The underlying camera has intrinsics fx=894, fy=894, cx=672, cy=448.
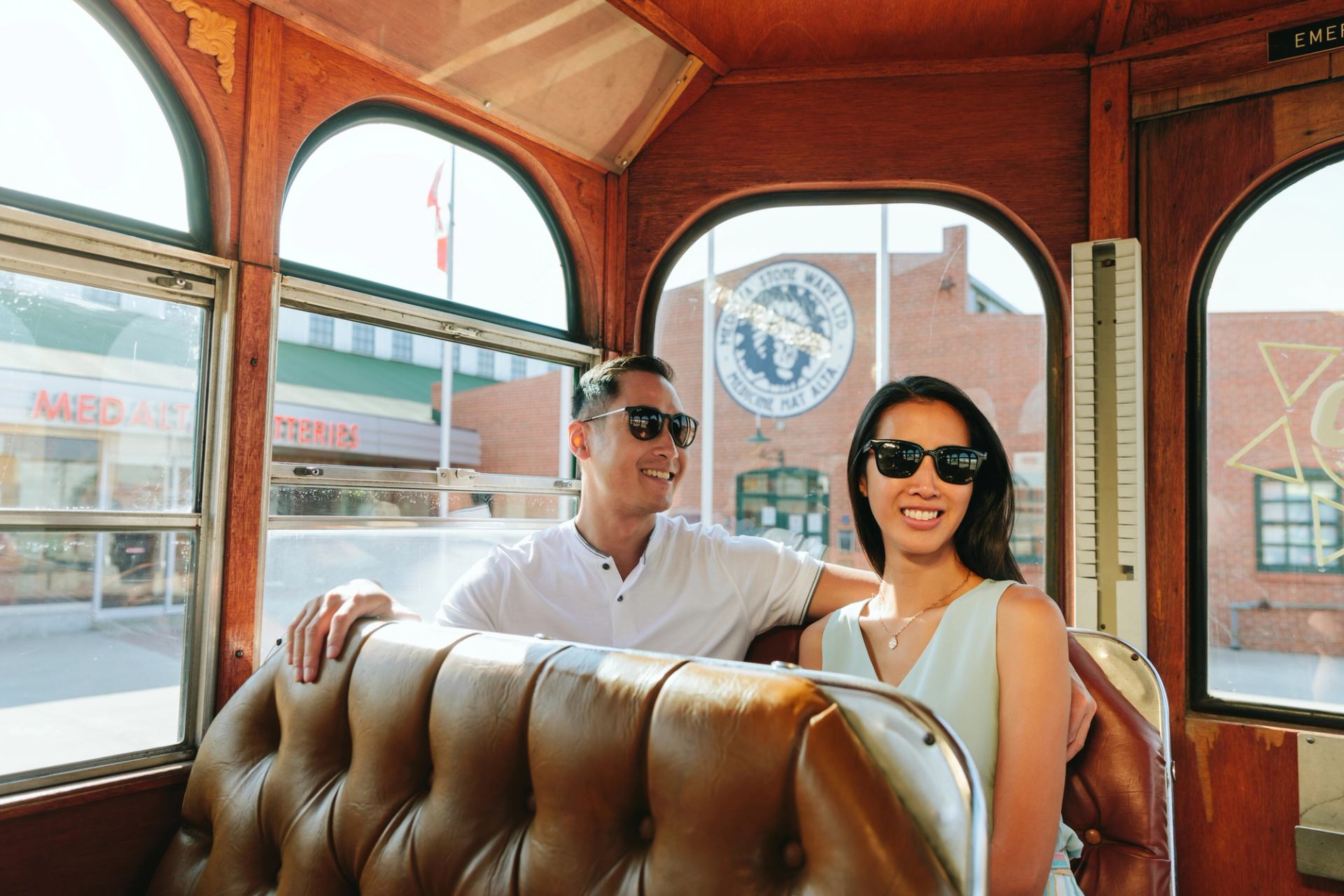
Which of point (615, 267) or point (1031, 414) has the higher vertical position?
point (615, 267)

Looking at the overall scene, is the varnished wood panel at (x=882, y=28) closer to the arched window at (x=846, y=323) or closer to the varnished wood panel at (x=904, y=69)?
the varnished wood panel at (x=904, y=69)

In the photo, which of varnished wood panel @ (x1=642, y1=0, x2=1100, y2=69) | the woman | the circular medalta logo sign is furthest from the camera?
the circular medalta logo sign

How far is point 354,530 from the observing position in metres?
2.47

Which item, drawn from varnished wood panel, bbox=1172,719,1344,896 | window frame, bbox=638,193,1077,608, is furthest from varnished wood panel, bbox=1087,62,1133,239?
varnished wood panel, bbox=1172,719,1344,896

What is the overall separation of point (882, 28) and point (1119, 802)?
2.23 meters

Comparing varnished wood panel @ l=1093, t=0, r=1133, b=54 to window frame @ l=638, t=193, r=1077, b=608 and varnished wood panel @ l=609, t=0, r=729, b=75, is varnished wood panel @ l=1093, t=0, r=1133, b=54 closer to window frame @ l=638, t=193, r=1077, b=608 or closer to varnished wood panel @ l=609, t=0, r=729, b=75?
window frame @ l=638, t=193, r=1077, b=608

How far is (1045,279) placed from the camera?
2818mm

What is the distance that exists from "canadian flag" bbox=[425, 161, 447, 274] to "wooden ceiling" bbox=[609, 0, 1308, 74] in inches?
29.4

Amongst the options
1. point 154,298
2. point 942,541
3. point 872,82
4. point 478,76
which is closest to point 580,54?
point 478,76

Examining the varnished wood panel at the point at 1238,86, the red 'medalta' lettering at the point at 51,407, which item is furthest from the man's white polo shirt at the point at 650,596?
the varnished wood panel at the point at 1238,86

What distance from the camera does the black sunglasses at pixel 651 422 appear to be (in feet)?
7.43

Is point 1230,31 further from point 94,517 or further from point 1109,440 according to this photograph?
point 94,517

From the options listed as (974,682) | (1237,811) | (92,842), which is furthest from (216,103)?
(1237,811)

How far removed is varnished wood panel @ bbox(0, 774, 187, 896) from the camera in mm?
1731
